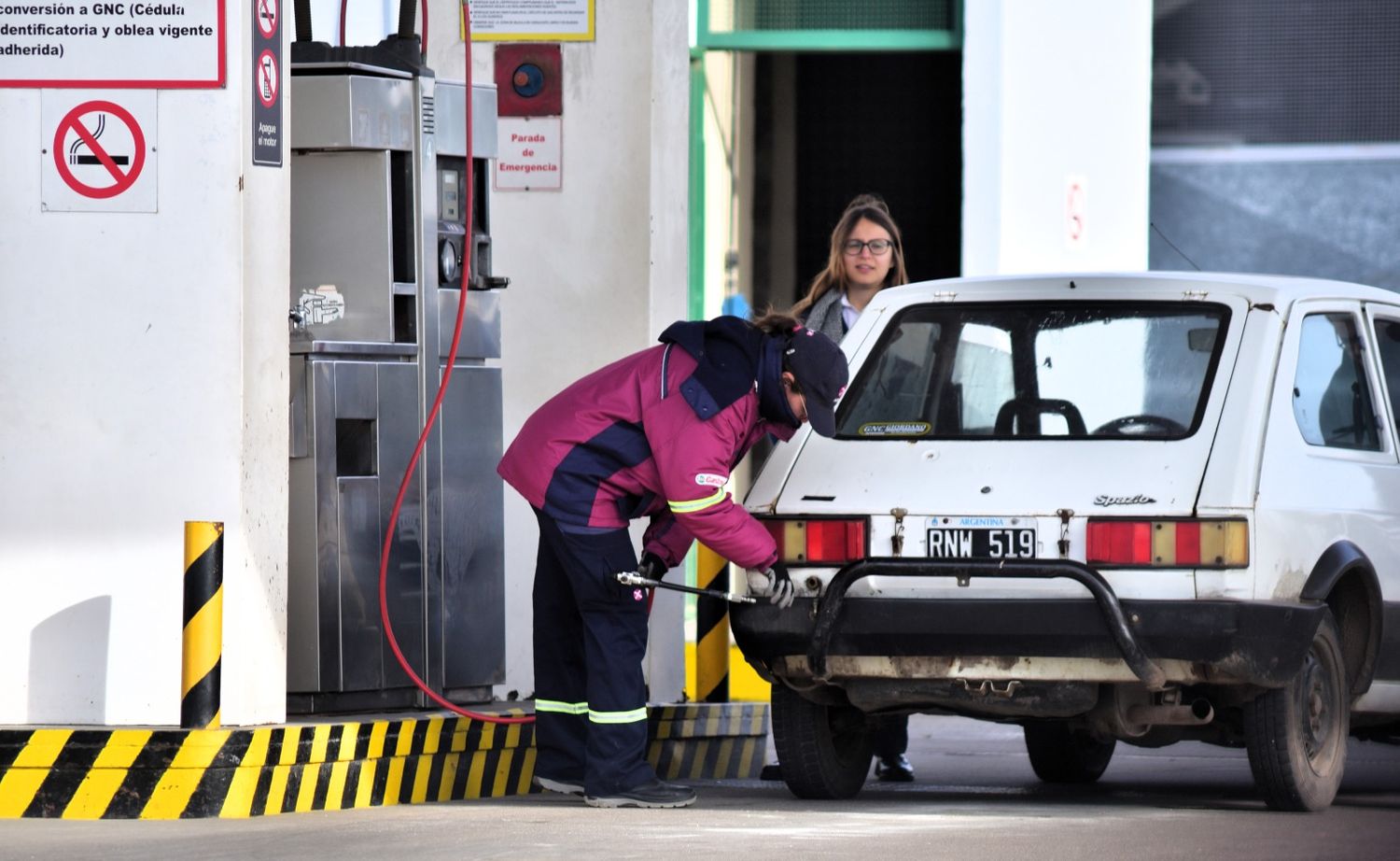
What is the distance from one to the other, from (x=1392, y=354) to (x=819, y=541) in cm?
241


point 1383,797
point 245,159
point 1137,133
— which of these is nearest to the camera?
point 245,159

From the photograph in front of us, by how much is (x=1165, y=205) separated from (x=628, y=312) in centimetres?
489

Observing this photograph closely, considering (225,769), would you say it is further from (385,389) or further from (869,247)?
(869,247)

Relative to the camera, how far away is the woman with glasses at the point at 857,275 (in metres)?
9.05

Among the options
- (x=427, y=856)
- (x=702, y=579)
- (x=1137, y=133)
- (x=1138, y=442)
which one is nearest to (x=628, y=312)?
(x=702, y=579)

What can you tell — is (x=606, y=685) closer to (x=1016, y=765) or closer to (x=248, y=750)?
(x=248, y=750)

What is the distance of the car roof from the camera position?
736 centimetres

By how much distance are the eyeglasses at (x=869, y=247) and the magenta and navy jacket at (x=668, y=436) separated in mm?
1937

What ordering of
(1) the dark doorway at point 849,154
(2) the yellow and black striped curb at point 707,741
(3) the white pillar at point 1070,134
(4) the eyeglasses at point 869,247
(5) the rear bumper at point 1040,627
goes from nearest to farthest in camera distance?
(5) the rear bumper at point 1040,627, (2) the yellow and black striped curb at point 707,741, (4) the eyeglasses at point 869,247, (3) the white pillar at point 1070,134, (1) the dark doorway at point 849,154

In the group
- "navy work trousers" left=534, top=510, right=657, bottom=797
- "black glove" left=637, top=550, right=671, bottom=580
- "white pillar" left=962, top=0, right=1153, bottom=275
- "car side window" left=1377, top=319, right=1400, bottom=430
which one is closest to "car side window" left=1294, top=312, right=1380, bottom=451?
"car side window" left=1377, top=319, right=1400, bottom=430

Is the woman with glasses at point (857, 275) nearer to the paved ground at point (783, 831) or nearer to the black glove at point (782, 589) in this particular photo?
the paved ground at point (783, 831)

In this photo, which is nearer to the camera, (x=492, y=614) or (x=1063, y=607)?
(x=1063, y=607)

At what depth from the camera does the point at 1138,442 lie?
23.1 feet

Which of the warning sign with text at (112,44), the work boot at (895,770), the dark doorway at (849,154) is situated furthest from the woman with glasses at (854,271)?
the dark doorway at (849,154)
